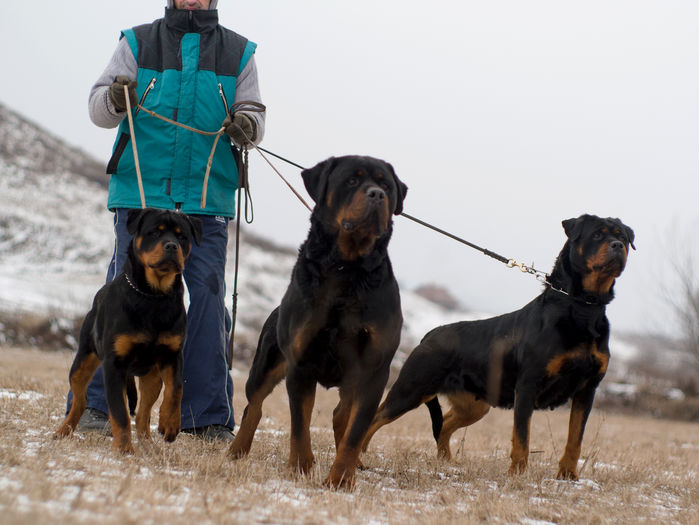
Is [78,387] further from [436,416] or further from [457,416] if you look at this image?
[457,416]

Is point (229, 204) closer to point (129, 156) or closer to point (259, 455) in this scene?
point (129, 156)

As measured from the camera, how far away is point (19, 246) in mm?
30594

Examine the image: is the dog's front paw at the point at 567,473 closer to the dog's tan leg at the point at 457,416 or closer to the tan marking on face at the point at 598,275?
the dog's tan leg at the point at 457,416

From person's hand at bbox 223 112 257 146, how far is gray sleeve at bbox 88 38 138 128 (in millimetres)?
712

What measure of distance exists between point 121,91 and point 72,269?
2766cm

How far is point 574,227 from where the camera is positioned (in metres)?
4.66

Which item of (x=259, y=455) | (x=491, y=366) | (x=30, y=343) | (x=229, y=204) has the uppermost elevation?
(x=229, y=204)

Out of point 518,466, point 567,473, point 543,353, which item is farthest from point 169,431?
point 567,473

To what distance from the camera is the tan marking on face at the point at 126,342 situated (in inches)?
152

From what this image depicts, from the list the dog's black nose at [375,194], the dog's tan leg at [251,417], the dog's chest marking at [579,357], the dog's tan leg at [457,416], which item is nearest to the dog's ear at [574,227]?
the dog's chest marking at [579,357]

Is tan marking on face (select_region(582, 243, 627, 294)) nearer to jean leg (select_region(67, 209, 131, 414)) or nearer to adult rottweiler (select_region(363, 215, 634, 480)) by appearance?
adult rottweiler (select_region(363, 215, 634, 480))

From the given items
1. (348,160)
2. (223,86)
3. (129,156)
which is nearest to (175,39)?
(223,86)

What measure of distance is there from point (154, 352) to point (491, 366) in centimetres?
225

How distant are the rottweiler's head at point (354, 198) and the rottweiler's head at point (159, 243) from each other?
868 millimetres
